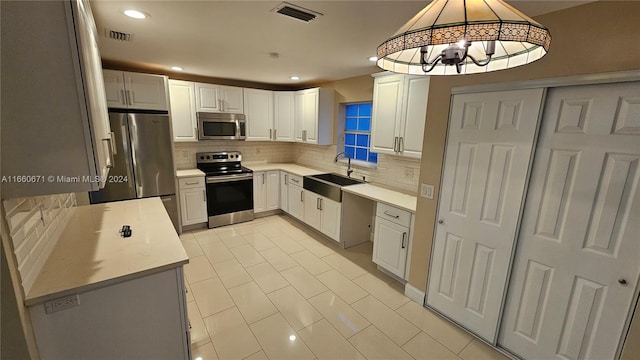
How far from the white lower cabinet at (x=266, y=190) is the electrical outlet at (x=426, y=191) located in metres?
2.85

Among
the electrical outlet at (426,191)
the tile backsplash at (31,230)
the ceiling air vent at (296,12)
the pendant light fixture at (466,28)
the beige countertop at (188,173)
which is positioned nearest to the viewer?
the pendant light fixture at (466,28)

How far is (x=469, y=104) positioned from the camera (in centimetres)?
197

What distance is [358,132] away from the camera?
13.5ft

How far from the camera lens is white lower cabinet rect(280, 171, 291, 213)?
4.59 m

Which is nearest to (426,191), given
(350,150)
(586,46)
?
(586,46)

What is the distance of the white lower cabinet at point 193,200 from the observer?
153 inches

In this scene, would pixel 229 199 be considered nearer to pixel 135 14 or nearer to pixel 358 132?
pixel 358 132

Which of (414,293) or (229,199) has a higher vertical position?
(229,199)

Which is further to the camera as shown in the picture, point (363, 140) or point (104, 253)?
point (363, 140)

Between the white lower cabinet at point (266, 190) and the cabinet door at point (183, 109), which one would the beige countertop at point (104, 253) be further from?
the white lower cabinet at point (266, 190)

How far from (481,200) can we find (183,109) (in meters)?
3.97

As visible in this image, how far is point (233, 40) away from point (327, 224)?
249 centimetres

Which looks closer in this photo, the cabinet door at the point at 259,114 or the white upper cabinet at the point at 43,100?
the white upper cabinet at the point at 43,100

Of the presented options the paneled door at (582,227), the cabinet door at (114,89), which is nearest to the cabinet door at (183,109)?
the cabinet door at (114,89)
